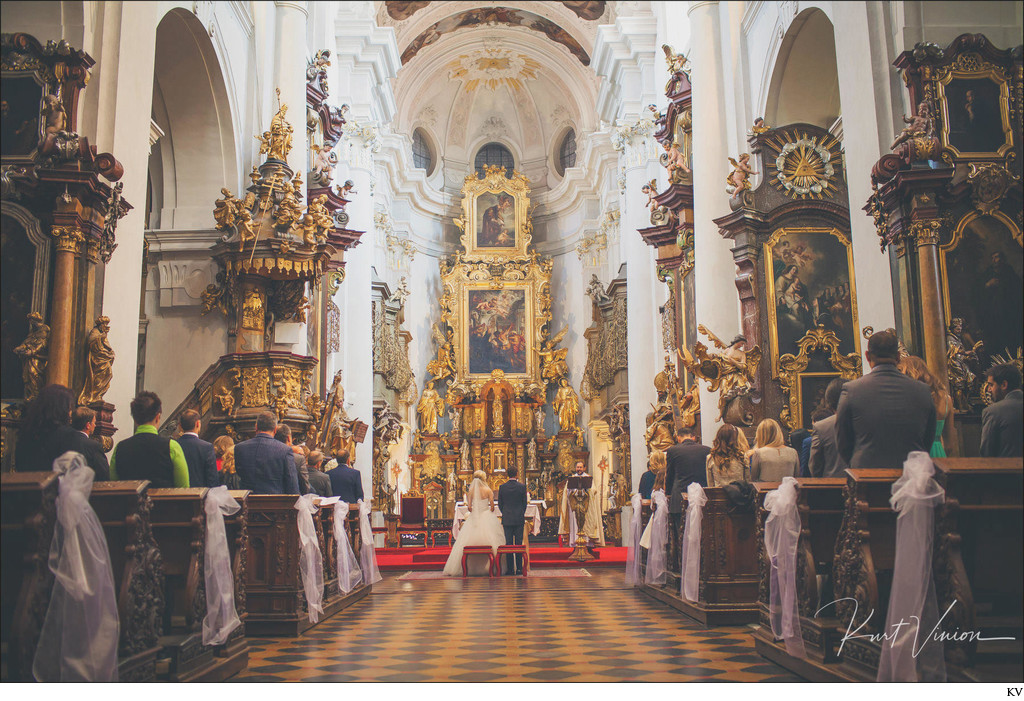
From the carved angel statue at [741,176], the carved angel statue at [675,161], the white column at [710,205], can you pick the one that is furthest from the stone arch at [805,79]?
the carved angel statue at [741,176]

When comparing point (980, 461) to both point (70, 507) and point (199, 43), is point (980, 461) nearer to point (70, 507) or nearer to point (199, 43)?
point (70, 507)

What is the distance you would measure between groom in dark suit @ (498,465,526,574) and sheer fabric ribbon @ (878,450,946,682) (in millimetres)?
8511

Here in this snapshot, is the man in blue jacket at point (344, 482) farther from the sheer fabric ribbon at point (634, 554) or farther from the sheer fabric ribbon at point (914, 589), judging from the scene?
the sheer fabric ribbon at point (914, 589)

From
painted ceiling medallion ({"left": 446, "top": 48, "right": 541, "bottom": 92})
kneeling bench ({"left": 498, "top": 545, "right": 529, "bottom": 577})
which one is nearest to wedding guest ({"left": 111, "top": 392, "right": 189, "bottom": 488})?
kneeling bench ({"left": 498, "top": 545, "right": 529, "bottom": 577})

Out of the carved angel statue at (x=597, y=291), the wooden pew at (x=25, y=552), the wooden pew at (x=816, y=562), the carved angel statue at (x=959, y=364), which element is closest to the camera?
the wooden pew at (x=25, y=552)

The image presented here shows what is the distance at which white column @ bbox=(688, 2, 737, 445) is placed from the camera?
36.1 ft

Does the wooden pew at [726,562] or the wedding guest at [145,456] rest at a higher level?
the wedding guest at [145,456]

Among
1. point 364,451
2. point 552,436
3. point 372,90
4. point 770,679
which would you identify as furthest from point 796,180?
point 552,436

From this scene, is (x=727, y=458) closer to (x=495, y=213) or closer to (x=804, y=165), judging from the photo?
(x=804, y=165)

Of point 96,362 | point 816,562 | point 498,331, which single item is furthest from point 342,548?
point 498,331

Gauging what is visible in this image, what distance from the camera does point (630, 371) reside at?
690 inches

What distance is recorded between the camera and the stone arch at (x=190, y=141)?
449 inches

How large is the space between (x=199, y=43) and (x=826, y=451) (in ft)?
29.3

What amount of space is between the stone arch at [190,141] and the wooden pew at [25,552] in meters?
8.91
